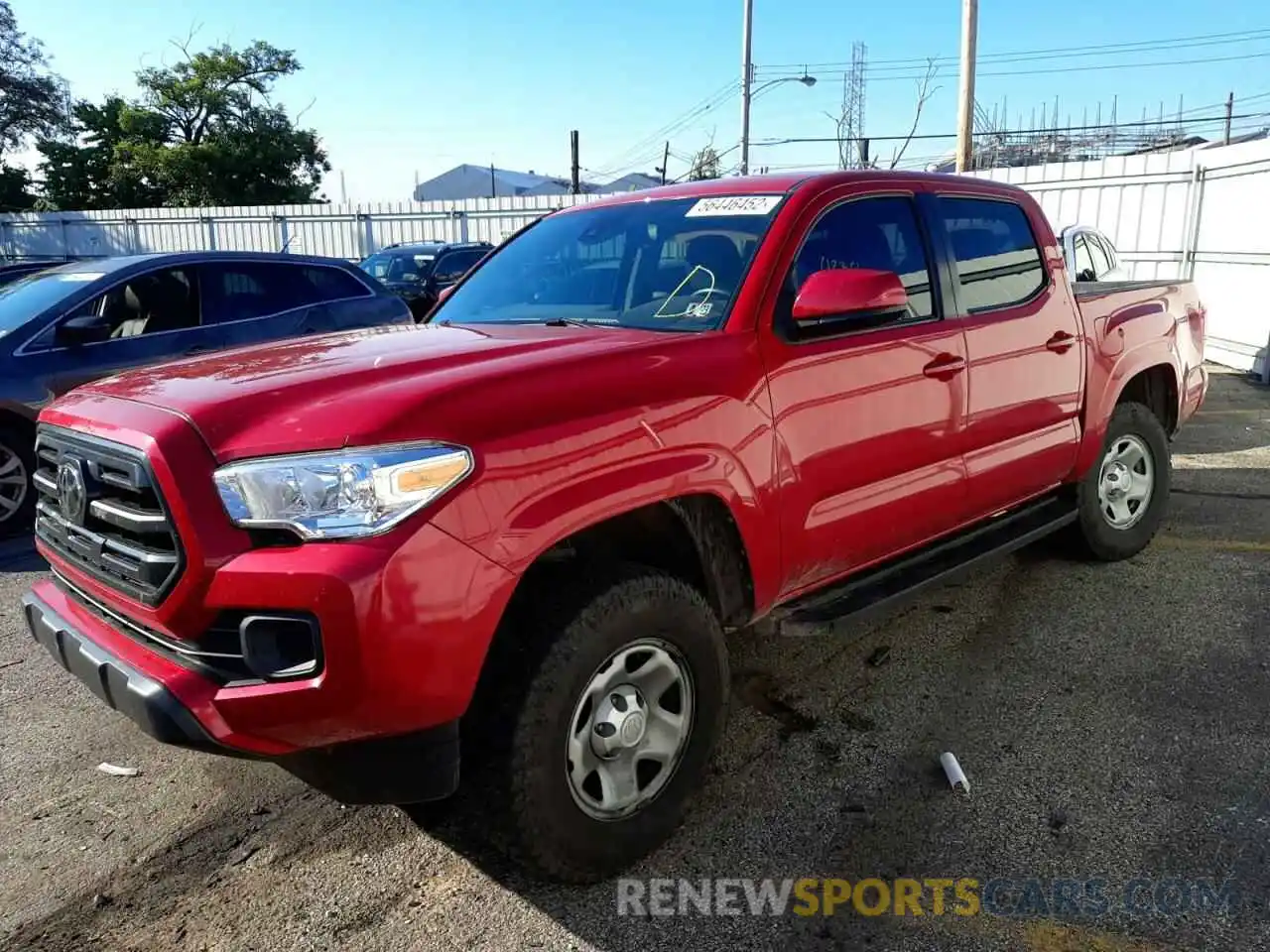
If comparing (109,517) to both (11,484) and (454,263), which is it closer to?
(11,484)

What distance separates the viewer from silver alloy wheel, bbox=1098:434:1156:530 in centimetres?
493

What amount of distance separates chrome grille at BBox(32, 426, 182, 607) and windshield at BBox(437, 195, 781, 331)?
1474mm

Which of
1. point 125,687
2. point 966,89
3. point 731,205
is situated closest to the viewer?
point 125,687

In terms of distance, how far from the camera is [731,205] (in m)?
3.36

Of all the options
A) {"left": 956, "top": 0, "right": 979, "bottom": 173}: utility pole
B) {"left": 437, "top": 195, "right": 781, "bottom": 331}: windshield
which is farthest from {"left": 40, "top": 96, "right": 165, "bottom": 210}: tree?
{"left": 437, "top": 195, "right": 781, "bottom": 331}: windshield

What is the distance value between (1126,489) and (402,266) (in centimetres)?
1376

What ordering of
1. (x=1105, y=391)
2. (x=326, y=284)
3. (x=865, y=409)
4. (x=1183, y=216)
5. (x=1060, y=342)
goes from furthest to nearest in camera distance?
(x=1183, y=216) → (x=326, y=284) → (x=1105, y=391) → (x=1060, y=342) → (x=865, y=409)

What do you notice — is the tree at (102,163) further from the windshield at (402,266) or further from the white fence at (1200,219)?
the white fence at (1200,219)

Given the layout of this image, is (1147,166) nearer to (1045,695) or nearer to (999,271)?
(999,271)

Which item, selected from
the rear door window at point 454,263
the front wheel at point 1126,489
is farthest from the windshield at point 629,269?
the rear door window at point 454,263

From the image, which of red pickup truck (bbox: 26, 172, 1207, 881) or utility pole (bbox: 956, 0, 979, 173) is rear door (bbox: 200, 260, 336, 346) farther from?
utility pole (bbox: 956, 0, 979, 173)

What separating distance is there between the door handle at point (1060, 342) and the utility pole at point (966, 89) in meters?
13.0

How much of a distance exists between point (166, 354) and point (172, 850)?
4.66m

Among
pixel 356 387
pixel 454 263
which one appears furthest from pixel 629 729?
pixel 454 263
